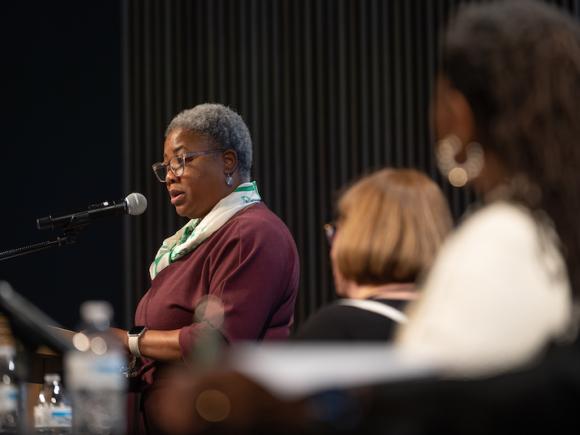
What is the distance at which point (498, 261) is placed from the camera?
3.63 feet

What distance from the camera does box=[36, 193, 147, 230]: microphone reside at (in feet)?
9.52

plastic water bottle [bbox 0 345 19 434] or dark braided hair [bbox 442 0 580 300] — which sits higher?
dark braided hair [bbox 442 0 580 300]

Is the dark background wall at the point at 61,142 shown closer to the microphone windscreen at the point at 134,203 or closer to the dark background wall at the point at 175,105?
the dark background wall at the point at 175,105

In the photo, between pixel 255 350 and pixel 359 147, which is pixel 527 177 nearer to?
pixel 255 350

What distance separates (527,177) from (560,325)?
17 centimetres

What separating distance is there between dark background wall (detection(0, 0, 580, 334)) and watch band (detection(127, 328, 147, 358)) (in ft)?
7.00

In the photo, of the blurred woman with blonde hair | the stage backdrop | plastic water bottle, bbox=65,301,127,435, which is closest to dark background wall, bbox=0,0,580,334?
the stage backdrop

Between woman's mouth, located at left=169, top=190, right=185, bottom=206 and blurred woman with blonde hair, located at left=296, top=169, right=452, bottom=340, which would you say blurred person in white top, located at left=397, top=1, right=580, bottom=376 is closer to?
blurred woman with blonde hair, located at left=296, top=169, right=452, bottom=340

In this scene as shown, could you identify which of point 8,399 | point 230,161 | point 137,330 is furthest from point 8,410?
point 230,161

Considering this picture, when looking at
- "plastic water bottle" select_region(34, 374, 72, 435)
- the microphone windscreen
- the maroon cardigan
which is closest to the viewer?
"plastic water bottle" select_region(34, 374, 72, 435)

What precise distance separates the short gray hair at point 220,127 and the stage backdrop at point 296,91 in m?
1.78

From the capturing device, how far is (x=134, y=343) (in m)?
2.81

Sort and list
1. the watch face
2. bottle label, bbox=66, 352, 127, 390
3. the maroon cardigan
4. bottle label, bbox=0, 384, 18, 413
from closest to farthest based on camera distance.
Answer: bottle label, bbox=66, 352, 127, 390 < bottle label, bbox=0, 384, 18, 413 < the maroon cardigan < the watch face

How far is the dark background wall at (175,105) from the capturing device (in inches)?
191
